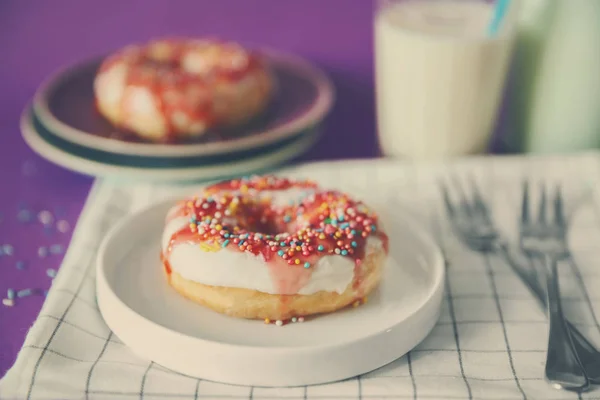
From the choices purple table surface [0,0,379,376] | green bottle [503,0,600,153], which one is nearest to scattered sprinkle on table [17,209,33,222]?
purple table surface [0,0,379,376]

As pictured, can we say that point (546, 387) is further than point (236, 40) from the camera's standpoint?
No

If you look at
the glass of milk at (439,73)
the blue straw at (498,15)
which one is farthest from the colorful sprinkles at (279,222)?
the blue straw at (498,15)

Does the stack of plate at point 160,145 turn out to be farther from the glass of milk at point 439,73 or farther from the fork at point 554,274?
the fork at point 554,274

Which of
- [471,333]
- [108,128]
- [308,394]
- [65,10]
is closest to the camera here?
[308,394]

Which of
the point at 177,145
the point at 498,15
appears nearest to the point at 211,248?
the point at 177,145

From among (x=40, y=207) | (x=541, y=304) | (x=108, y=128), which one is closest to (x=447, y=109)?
(x=541, y=304)

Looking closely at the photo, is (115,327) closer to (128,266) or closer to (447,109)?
(128,266)
